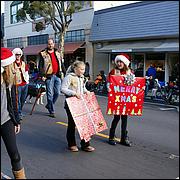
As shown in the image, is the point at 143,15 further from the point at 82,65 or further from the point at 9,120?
the point at 82,65

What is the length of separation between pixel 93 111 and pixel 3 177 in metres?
1.36

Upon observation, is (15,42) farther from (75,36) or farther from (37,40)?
(75,36)

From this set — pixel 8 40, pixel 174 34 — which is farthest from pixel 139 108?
pixel 8 40

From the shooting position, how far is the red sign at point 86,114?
11.6 ft

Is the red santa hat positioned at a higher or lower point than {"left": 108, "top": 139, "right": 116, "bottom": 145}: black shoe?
higher

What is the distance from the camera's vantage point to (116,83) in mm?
3482

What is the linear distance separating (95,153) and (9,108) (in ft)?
5.04

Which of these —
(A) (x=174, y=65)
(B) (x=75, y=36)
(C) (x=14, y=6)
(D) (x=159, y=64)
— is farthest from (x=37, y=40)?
(A) (x=174, y=65)

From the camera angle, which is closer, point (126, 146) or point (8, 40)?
point (126, 146)

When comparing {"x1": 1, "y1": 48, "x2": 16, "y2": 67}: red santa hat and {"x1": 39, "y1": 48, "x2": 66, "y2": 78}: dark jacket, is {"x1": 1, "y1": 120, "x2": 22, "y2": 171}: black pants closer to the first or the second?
{"x1": 1, "y1": 48, "x2": 16, "y2": 67}: red santa hat

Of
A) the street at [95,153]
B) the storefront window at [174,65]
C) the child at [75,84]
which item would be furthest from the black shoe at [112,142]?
the storefront window at [174,65]

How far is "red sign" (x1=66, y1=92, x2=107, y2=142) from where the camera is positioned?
140 inches

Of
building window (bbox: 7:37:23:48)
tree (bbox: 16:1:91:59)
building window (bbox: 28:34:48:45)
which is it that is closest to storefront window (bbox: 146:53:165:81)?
tree (bbox: 16:1:91:59)

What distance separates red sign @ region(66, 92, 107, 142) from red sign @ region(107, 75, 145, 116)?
268 mm
